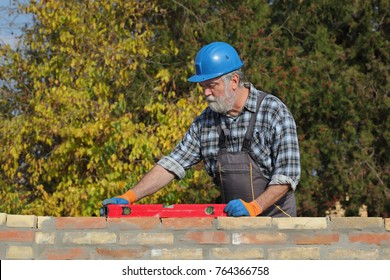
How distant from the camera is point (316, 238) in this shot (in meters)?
4.77

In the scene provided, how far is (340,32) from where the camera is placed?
12.0 meters

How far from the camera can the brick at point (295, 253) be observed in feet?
15.6

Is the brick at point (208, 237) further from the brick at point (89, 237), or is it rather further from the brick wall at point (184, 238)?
the brick at point (89, 237)

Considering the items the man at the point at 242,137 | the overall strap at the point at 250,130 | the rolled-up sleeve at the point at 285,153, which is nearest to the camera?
the rolled-up sleeve at the point at 285,153

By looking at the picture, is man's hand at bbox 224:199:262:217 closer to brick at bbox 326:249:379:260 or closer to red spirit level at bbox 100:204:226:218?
red spirit level at bbox 100:204:226:218

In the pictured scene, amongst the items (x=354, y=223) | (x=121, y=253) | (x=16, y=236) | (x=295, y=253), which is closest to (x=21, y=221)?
(x=16, y=236)

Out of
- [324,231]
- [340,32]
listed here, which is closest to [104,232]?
[324,231]

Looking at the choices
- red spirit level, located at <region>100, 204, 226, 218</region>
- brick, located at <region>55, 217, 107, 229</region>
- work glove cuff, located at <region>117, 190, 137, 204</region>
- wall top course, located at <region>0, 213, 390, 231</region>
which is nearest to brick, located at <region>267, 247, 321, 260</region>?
wall top course, located at <region>0, 213, 390, 231</region>

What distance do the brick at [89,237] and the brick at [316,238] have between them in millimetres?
986

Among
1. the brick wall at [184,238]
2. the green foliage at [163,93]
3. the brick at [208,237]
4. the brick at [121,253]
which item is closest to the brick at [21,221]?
the brick wall at [184,238]

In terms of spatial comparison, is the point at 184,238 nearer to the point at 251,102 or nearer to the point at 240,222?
the point at 240,222

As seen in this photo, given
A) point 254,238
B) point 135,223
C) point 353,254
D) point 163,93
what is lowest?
point 353,254

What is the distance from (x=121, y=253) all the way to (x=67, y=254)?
29cm
